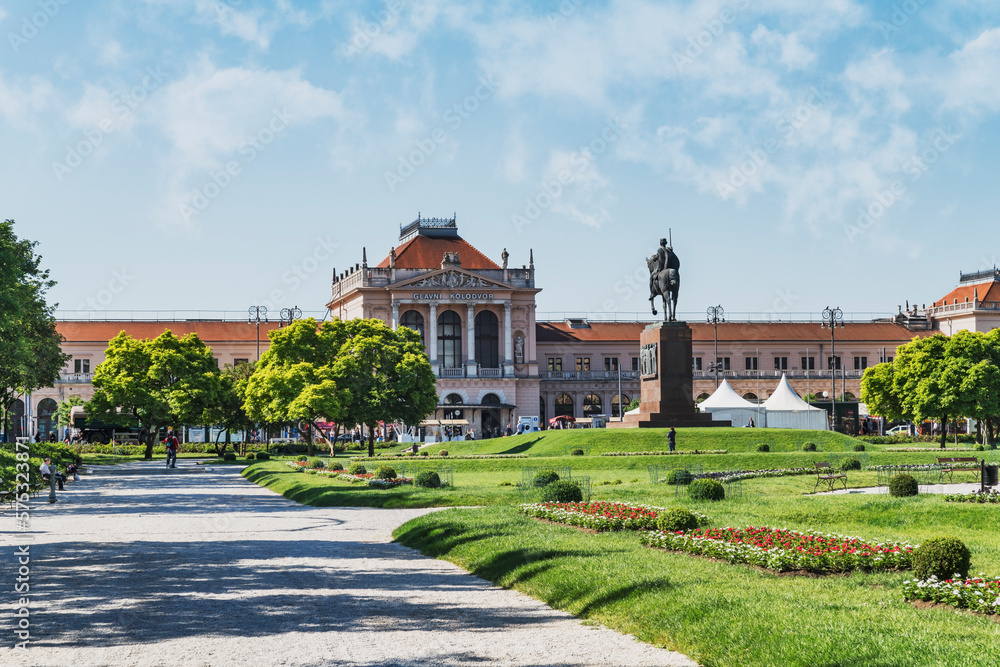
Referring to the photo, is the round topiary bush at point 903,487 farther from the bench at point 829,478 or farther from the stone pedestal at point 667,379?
the stone pedestal at point 667,379

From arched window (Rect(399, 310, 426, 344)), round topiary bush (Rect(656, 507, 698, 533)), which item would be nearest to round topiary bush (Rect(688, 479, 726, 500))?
round topiary bush (Rect(656, 507, 698, 533))

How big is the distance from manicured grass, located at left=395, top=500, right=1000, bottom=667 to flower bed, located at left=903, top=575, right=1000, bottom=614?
0.74 ft

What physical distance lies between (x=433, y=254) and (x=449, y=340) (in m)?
9.58

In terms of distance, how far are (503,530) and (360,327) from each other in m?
56.0

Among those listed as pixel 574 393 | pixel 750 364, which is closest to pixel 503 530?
pixel 574 393

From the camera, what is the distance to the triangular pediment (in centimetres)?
11356

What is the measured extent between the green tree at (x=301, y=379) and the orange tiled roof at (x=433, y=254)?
42.2 m

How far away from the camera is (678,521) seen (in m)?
18.3

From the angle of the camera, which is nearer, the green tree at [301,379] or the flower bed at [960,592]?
the flower bed at [960,592]

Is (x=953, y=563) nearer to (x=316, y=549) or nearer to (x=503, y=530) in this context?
(x=503, y=530)

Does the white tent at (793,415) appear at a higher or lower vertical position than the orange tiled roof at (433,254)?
lower

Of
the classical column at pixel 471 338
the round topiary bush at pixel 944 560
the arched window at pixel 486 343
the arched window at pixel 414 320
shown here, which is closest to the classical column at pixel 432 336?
the arched window at pixel 414 320

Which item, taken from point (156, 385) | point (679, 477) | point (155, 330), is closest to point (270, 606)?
point (679, 477)

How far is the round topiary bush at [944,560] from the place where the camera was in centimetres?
1252
